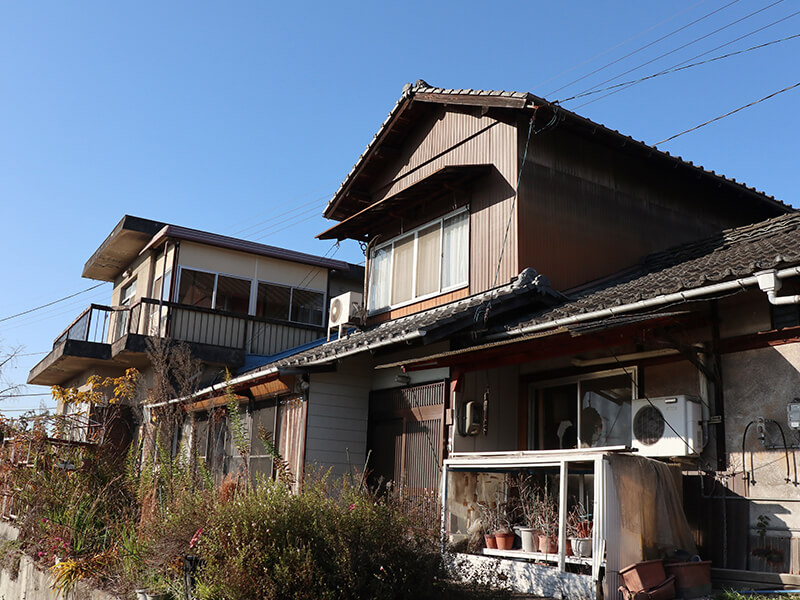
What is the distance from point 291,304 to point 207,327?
2.92m

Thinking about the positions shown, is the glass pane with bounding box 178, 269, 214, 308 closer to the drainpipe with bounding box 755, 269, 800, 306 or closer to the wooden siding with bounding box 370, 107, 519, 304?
the wooden siding with bounding box 370, 107, 519, 304

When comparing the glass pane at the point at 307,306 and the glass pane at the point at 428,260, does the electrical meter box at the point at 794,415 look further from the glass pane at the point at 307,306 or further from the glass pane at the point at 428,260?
the glass pane at the point at 307,306

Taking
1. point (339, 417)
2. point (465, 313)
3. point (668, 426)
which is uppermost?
point (465, 313)

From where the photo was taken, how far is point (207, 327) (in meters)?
18.2

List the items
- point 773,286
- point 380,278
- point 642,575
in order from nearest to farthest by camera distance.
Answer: point 642,575 < point 773,286 < point 380,278

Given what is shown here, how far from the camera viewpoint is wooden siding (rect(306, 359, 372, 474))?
11562 mm

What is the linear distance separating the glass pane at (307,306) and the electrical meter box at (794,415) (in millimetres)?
14839

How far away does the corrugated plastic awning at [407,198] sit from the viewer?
11992mm

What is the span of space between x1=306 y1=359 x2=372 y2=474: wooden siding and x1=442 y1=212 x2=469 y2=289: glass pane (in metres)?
1.96

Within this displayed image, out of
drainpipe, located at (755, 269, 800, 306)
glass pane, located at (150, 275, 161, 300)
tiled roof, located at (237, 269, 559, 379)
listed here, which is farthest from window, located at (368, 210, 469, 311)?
glass pane, located at (150, 275, 161, 300)

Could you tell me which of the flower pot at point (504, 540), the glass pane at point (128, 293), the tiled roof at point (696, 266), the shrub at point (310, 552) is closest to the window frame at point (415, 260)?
the tiled roof at point (696, 266)

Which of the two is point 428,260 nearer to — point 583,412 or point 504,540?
point 583,412

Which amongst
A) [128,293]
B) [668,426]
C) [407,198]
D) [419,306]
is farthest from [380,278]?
[128,293]

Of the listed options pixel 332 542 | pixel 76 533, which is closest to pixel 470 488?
pixel 332 542
